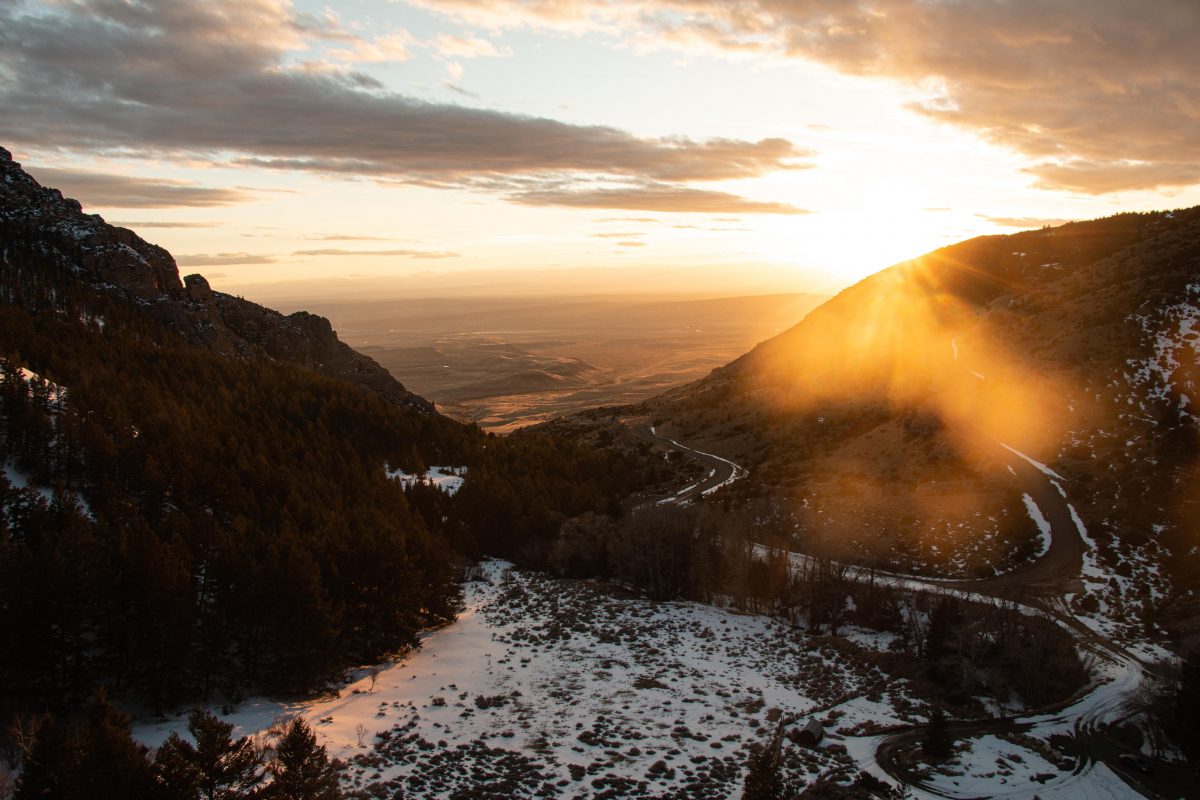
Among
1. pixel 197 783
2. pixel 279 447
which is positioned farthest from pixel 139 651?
pixel 279 447

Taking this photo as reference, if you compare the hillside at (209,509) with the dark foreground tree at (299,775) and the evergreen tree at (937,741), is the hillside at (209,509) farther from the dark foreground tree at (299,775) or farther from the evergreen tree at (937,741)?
the evergreen tree at (937,741)

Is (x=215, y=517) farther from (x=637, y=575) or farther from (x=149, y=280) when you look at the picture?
(x=149, y=280)

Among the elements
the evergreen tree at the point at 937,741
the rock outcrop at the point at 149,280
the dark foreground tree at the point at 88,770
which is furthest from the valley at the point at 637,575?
the rock outcrop at the point at 149,280

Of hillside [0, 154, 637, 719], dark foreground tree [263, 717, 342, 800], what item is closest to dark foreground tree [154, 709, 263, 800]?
dark foreground tree [263, 717, 342, 800]

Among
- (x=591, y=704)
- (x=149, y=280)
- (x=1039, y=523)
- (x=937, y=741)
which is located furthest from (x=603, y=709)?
(x=149, y=280)

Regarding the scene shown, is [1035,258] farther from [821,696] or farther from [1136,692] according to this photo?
[821,696]

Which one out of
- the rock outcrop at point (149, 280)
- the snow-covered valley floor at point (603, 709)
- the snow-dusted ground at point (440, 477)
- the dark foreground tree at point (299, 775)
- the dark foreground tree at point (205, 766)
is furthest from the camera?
the rock outcrop at point (149, 280)
